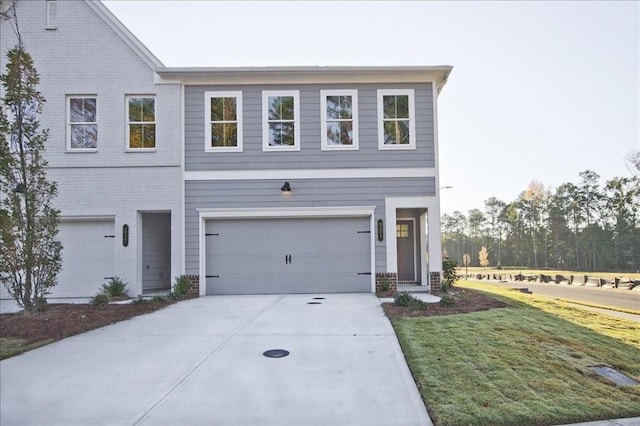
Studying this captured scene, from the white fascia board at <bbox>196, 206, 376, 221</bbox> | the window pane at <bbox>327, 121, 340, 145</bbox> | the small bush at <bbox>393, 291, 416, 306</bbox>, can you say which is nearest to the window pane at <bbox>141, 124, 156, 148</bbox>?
the white fascia board at <bbox>196, 206, 376, 221</bbox>

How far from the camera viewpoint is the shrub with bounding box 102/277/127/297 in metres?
11.5

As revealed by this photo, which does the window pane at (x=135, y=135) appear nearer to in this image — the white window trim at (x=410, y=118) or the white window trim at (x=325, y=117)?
the white window trim at (x=325, y=117)

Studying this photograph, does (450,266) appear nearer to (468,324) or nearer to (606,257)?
(468,324)

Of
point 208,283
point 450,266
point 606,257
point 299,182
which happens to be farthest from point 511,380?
point 606,257

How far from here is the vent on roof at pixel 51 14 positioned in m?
12.2

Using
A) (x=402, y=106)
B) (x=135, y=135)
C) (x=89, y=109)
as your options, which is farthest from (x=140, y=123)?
(x=402, y=106)

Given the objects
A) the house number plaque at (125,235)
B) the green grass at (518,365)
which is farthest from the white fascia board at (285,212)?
the green grass at (518,365)

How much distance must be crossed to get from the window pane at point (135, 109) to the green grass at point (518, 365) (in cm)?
923

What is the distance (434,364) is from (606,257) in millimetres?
52800

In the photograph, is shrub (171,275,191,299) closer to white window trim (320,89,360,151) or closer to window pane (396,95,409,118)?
white window trim (320,89,360,151)

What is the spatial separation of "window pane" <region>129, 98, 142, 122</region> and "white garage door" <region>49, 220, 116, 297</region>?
299cm

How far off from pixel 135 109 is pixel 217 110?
232 centimetres

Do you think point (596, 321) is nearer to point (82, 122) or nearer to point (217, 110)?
point (217, 110)

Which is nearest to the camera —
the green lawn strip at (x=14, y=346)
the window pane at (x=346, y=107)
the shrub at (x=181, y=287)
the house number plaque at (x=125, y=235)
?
the green lawn strip at (x=14, y=346)
